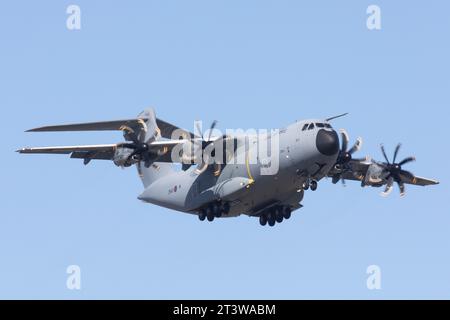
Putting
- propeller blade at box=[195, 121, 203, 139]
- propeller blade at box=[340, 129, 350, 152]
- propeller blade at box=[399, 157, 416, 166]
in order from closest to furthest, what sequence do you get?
propeller blade at box=[195, 121, 203, 139] → propeller blade at box=[340, 129, 350, 152] → propeller blade at box=[399, 157, 416, 166]

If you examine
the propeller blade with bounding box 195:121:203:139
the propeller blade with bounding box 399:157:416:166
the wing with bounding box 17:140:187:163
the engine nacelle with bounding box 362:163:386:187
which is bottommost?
the engine nacelle with bounding box 362:163:386:187

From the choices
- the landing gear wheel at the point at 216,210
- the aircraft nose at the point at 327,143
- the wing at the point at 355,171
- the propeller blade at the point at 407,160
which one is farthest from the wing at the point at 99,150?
the propeller blade at the point at 407,160

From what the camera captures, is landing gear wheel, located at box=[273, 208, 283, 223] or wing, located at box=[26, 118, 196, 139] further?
landing gear wheel, located at box=[273, 208, 283, 223]

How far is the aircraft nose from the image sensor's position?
41.3 m

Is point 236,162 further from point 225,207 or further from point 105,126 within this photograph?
point 105,126

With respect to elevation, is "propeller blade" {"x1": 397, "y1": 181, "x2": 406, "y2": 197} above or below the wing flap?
below

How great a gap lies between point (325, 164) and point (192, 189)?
694 centimetres

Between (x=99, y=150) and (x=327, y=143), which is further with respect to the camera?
(x=99, y=150)

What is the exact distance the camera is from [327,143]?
4131cm

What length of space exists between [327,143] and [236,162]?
183 inches

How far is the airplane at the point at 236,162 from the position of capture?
138 feet

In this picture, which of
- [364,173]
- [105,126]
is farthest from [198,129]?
[364,173]

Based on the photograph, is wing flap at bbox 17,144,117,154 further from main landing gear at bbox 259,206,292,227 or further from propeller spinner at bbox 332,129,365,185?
propeller spinner at bbox 332,129,365,185

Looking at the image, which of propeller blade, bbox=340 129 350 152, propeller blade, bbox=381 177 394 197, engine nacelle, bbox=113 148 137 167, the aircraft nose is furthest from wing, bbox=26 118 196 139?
propeller blade, bbox=381 177 394 197
